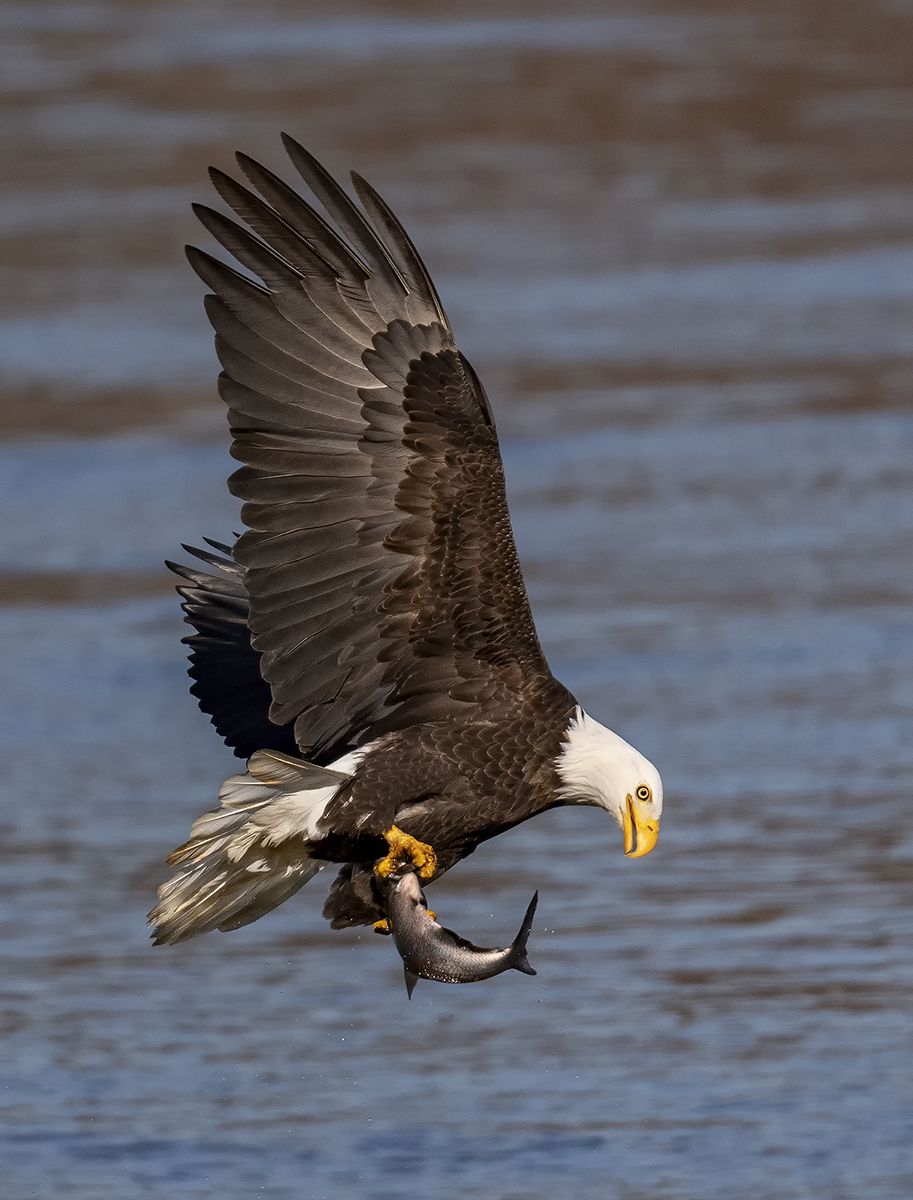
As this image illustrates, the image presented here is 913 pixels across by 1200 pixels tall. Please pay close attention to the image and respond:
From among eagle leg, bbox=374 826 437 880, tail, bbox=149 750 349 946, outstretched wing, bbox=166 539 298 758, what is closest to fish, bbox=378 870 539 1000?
eagle leg, bbox=374 826 437 880

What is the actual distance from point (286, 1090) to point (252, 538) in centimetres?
143

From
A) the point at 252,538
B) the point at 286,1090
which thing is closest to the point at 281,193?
the point at 252,538

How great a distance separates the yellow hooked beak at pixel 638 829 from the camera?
5.77m

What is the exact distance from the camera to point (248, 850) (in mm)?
5863

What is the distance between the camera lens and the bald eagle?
5598mm

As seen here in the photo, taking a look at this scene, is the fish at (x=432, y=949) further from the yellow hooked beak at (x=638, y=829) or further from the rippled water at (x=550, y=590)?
the rippled water at (x=550, y=590)

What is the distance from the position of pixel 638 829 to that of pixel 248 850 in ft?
2.72

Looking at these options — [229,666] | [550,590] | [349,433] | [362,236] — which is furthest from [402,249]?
[550,590]

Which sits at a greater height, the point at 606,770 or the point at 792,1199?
the point at 606,770

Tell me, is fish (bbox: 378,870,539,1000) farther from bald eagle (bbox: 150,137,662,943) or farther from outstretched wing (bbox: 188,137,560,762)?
outstretched wing (bbox: 188,137,560,762)

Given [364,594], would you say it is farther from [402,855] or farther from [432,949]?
[432,949]

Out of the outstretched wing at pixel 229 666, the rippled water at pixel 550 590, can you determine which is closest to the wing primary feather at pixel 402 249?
the outstretched wing at pixel 229 666

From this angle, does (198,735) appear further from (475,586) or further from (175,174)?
(175,174)

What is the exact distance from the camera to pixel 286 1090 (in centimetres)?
638
